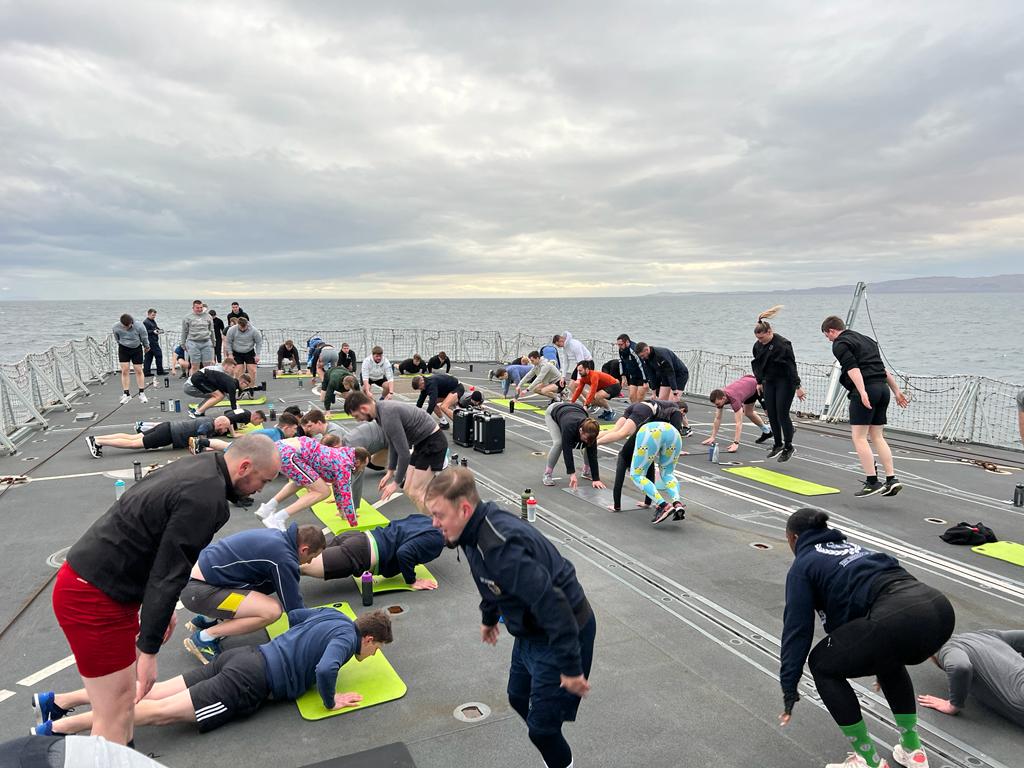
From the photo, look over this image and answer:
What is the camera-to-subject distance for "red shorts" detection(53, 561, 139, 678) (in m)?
2.93

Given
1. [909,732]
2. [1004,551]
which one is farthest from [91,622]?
[1004,551]

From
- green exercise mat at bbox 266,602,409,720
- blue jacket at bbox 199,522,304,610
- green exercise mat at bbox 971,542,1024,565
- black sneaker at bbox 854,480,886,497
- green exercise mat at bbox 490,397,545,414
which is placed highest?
blue jacket at bbox 199,522,304,610

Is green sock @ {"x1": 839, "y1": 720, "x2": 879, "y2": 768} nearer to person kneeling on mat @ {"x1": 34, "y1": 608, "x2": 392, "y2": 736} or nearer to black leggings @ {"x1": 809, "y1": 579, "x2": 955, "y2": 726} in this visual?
black leggings @ {"x1": 809, "y1": 579, "x2": 955, "y2": 726}

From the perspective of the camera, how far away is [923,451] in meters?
11.0

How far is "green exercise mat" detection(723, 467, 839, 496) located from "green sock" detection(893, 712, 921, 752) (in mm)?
5420

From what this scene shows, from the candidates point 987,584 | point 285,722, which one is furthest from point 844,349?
point 285,722

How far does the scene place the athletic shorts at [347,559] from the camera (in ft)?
17.3

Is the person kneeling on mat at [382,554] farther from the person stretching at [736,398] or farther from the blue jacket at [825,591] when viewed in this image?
the person stretching at [736,398]

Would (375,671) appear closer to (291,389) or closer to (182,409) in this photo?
(182,409)

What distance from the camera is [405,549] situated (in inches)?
209

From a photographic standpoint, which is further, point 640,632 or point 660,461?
point 660,461

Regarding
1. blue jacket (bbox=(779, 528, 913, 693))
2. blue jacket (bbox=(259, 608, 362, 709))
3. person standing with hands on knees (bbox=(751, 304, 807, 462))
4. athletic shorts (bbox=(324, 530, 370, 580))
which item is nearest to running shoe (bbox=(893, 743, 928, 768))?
blue jacket (bbox=(779, 528, 913, 693))

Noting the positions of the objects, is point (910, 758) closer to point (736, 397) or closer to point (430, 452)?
point (430, 452)

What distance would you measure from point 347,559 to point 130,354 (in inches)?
457
